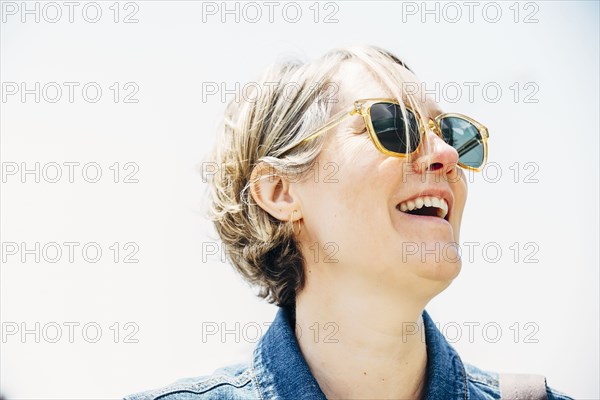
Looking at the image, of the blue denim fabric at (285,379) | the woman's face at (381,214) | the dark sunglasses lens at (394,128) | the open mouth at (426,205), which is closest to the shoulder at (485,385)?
the blue denim fabric at (285,379)

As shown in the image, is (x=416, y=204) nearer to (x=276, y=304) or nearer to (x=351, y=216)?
(x=351, y=216)

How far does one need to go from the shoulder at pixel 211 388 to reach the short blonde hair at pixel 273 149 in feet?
1.43

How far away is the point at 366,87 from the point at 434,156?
0.42m

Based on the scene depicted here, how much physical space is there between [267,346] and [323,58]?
1.28 meters

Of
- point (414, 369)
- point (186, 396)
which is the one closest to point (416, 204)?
point (414, 369)

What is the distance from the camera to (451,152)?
268 cm

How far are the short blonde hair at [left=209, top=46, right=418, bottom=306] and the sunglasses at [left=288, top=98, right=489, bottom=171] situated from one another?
3.5 inches

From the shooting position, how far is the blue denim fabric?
2.67m

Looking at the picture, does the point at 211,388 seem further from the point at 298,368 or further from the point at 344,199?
the point at 344,199

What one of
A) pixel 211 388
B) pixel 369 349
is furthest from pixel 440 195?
pixel 211 388

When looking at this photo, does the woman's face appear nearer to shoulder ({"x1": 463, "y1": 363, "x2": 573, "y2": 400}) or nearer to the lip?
the lip

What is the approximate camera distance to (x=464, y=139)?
2.92 m

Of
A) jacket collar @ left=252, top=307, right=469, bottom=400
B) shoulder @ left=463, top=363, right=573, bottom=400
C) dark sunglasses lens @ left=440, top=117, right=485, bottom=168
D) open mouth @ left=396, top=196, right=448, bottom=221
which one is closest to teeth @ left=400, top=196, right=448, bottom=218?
open mouth @ left=396, top=196, right=448, bottom=221

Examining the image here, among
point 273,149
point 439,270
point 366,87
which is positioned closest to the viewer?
point 439,270
